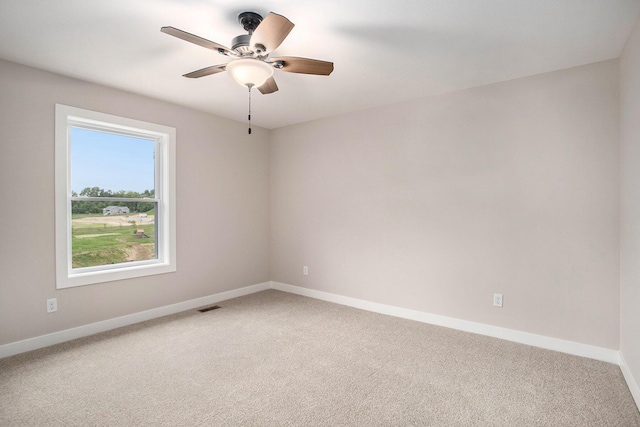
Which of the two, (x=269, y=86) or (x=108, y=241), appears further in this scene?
(x=108, y=241)

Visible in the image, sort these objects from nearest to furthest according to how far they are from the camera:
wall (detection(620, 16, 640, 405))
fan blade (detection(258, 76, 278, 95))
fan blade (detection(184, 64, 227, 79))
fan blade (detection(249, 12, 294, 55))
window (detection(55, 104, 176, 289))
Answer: fan blade (detection(249, 12, 294, 55)) → wall (detection(620, 16, 640, 405)) → fan blade (detection(184, 64, 227, 79)) → fan blade (detection(258, 76, 278, 95)) → window (detection(55, 104, 176, 289))

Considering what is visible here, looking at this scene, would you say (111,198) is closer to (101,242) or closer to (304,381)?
(101,242)

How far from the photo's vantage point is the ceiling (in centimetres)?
204

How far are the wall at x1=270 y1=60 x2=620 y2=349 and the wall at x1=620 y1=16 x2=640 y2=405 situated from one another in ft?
0.45

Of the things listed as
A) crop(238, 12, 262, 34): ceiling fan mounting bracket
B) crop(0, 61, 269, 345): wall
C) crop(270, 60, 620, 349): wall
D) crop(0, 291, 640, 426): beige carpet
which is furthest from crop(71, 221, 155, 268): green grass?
crop(238, 12, 262, 34): ceiling fan mounting bracket

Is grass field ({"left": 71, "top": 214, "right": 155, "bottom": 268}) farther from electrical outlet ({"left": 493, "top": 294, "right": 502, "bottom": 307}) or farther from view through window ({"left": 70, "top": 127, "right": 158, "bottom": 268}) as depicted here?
electrical outlet ({"left": 493, "top": 294, "right": 502, "bottom": 307})

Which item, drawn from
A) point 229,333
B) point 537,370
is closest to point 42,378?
point 229,333

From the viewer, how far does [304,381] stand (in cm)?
238

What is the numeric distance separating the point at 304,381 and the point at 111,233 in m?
2.60

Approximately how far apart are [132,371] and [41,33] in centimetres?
250

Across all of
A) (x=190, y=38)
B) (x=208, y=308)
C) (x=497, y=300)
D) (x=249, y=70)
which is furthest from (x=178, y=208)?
(x=497, y=300)

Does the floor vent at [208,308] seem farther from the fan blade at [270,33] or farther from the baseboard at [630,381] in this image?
the baseboard at [630,381]

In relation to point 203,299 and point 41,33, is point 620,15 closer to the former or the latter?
point 41,33

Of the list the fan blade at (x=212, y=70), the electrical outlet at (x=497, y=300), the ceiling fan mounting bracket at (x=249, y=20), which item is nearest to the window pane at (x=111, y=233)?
the fan blade at (x=212, y=70)
